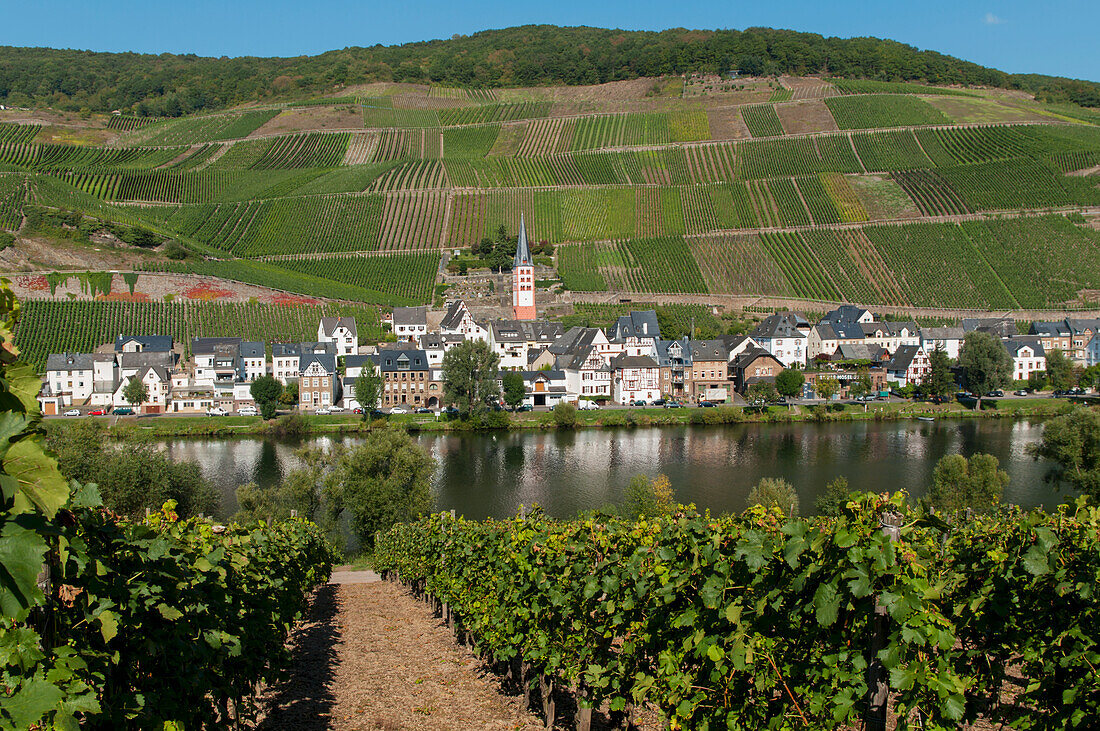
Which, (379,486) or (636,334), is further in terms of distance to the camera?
(636,334)

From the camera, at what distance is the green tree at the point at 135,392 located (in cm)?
5694

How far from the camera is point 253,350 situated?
207 ft

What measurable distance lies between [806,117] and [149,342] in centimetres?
9704

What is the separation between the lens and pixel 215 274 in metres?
79.2

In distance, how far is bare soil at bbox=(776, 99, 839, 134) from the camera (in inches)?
4764

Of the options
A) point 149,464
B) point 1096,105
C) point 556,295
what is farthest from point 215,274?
point 1096,105

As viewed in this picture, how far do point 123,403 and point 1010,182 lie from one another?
94.6 metres

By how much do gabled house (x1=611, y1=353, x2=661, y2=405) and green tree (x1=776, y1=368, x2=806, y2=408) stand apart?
8689 millimetres

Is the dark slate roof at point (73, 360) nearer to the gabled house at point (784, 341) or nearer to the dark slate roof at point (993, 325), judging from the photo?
the gabled house at point (784, 341)

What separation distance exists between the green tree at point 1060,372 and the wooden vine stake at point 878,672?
6544 cm

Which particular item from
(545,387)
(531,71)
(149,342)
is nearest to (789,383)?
(545,387)

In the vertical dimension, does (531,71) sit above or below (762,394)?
above

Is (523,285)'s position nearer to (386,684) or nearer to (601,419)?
(601,419)

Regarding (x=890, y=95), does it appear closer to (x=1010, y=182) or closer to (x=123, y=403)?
(x=1010, y=182)
